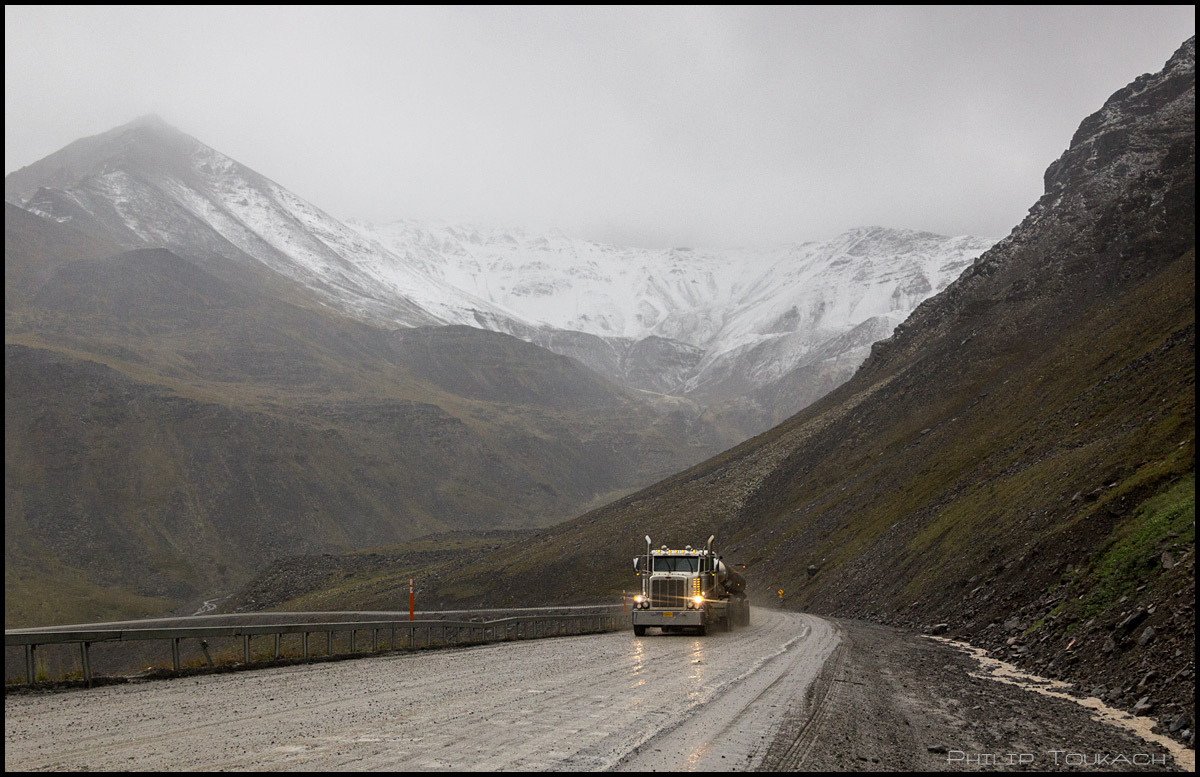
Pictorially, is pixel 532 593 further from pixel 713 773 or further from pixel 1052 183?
pixel 1052 183

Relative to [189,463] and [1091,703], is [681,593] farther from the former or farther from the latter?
[189,463]

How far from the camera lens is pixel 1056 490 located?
33688 mm

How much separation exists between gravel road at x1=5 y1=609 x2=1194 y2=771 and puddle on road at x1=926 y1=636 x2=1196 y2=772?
0.20 metres

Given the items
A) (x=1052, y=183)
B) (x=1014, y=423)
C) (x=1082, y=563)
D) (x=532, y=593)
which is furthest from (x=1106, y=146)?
(x=1082, y=563)

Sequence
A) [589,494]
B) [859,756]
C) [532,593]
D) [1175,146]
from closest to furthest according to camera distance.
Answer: [859,756]
[532,593]
[1175,146]
[589,494]

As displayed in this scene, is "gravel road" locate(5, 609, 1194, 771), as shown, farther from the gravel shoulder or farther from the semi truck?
the semi truck

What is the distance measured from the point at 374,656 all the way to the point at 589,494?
171 m

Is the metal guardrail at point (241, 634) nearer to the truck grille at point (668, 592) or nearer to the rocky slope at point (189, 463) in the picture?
the truck grille at point (668, 592)

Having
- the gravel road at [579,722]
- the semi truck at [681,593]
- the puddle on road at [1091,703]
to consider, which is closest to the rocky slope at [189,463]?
the semi truck at [681,593]

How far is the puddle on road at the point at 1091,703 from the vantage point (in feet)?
36.3

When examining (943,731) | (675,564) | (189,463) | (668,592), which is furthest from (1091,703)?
(189,463)

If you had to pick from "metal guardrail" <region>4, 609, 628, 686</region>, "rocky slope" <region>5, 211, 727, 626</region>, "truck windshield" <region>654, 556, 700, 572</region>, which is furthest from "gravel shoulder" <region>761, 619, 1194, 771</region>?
"rocky slope" <region>5, 211, 727, 626</region>

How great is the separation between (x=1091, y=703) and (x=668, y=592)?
59.5 ft

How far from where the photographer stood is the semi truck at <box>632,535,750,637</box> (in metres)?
31.2
